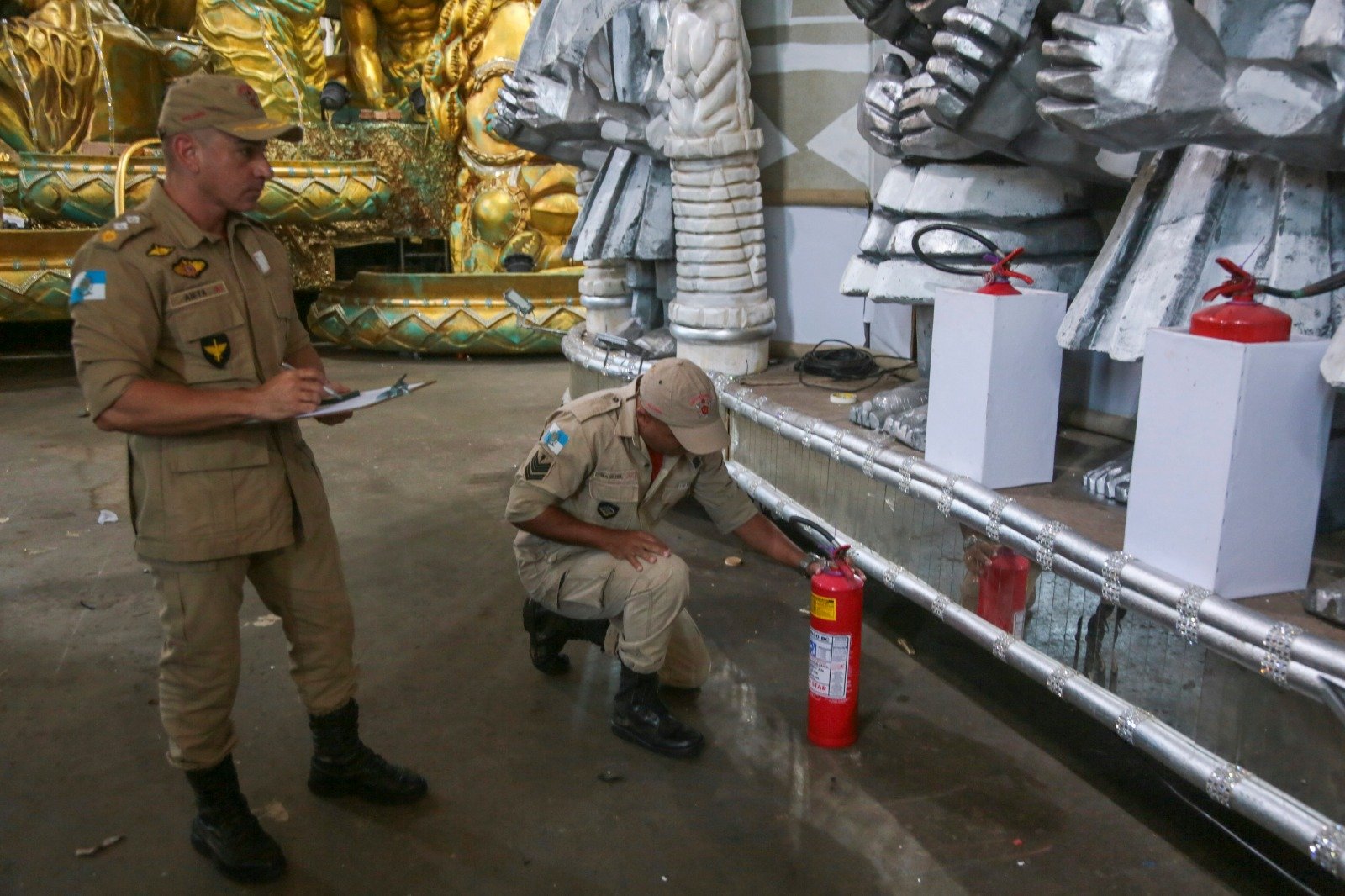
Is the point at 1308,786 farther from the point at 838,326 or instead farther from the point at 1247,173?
the point at 838,326

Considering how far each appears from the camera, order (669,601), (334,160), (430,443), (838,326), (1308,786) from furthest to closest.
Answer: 1. (334,160)
2. (430,443)
3. (838,326)
4. (669,601)
5. (1308,786)

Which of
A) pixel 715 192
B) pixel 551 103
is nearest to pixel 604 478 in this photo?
pixel 715 192

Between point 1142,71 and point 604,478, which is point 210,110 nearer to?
point 604,478

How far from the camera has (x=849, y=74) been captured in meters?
3.87

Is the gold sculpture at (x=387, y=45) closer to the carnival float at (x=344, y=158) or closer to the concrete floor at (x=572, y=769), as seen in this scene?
the carnival float at (x=344, y=158)

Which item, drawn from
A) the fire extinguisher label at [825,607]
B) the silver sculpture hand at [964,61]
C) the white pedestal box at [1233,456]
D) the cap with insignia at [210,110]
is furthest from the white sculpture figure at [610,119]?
the white pedestal box at [1233,456]

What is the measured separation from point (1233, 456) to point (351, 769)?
176 centimetres

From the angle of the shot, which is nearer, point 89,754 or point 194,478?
point 194,478

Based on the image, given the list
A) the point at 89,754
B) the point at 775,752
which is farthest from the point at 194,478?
the point at 775,752

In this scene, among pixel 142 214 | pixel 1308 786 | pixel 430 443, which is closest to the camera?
pixel 1308 786

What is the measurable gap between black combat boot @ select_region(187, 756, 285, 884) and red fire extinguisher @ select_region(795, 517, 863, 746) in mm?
1142

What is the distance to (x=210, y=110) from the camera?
181 cm

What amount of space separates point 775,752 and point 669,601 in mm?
A: 413

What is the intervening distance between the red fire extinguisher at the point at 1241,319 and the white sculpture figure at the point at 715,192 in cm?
203
